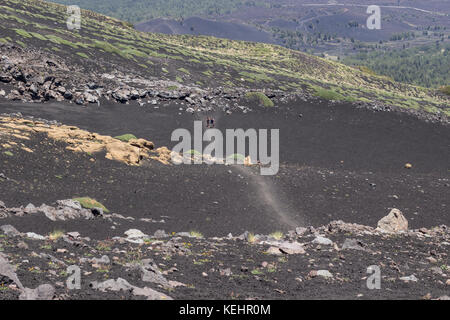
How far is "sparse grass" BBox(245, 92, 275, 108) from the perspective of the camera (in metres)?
54.7

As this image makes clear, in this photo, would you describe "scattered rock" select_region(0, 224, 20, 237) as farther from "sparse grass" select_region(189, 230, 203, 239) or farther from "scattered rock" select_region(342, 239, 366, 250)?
"scattered rock" select_region(342, 239, 366, 250)

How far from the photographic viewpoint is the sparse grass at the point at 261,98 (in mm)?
54725

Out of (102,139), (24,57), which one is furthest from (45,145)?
(24,57)

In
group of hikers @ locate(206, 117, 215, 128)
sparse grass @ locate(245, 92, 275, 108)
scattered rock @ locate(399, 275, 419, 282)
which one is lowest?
scattered rock @ locate(399, 275, 419, 282)

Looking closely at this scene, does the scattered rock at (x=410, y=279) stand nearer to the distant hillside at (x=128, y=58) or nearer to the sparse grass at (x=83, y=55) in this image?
the distant hillside at (x=128, y=58)

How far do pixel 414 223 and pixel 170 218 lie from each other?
1422 centimetres

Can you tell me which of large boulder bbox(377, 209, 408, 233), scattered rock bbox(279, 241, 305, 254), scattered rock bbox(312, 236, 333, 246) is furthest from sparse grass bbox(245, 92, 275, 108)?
scattered rock bbox(279, 241, 305, 254)

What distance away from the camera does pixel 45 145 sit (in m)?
26.2

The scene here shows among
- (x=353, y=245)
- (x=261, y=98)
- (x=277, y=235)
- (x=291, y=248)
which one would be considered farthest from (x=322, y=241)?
(x=261, y=98)
